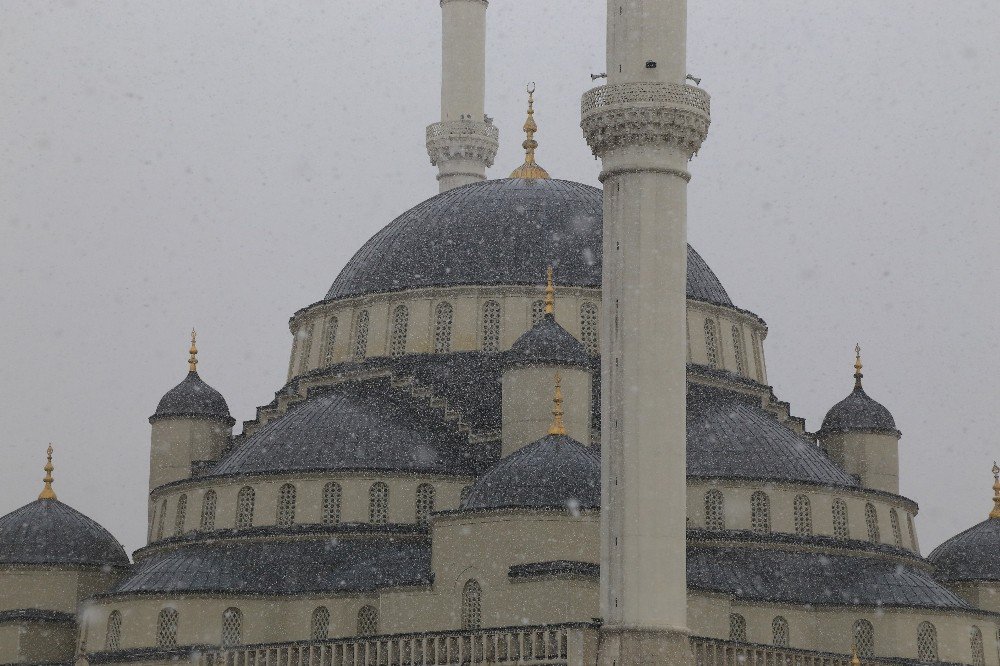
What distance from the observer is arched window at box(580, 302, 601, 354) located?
56781 mm

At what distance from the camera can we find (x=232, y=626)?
50656 mm

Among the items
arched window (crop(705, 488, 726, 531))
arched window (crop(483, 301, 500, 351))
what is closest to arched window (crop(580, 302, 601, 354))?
arched window (crop(483, 301, 500, 351))

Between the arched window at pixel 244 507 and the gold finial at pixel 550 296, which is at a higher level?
the gold finial at pixel 550 296

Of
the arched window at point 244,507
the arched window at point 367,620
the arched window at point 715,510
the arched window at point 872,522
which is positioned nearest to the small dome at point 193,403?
the arched window at point 244,507

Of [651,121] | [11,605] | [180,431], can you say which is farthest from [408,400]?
[651,121]

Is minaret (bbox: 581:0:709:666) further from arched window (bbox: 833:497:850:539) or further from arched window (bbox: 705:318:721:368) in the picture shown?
arched window (bbox: 705:318:721:368)

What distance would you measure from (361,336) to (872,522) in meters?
14.0

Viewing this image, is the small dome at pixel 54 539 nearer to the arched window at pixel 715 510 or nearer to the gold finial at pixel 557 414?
the gold finial at pixel 557 414

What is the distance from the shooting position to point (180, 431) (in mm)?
59594

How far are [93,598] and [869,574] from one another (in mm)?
17626

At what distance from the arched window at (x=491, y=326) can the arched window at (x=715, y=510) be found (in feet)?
24.2

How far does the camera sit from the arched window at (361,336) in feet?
194

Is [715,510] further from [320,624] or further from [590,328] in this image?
[320,624]

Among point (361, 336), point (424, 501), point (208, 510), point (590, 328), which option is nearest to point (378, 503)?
point (424, 501)
